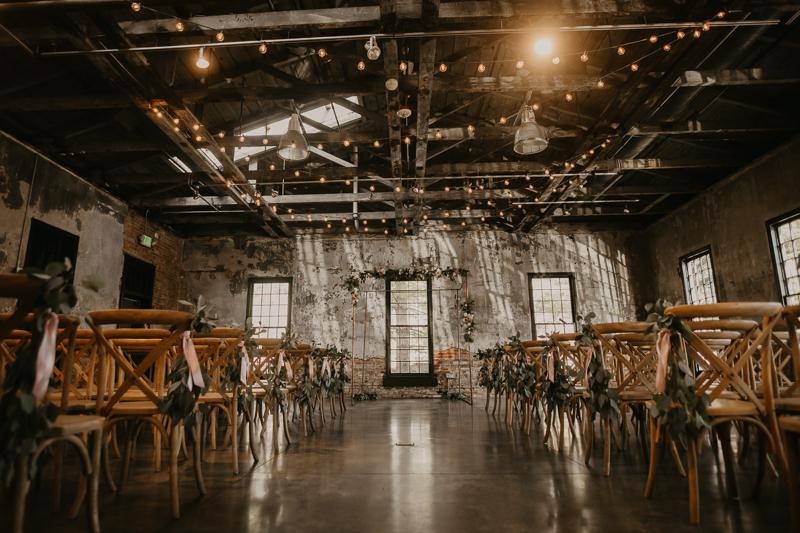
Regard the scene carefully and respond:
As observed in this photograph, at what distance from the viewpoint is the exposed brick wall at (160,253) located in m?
8.85

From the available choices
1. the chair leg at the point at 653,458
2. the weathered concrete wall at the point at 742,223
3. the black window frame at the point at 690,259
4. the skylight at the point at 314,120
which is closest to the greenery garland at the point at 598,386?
the chair leg at the point at 653,458

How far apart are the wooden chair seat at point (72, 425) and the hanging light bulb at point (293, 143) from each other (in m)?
3.28

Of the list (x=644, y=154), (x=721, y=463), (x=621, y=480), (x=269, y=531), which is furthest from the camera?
(x=644, y=154)

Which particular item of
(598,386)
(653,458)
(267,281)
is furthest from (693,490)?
(267,281)

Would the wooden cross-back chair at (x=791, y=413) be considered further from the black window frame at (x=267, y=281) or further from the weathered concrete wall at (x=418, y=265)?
the black window frame at (x=267, y=281)

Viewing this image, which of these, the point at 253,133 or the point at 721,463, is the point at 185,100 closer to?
the point at 253,133

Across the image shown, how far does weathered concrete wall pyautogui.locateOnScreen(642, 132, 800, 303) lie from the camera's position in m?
6.61

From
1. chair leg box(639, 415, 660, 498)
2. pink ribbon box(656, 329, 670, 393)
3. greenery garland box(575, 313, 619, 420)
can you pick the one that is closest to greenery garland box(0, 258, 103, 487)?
pink ribbon box(656, 329, 670, 393)

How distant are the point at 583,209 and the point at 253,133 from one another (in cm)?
676

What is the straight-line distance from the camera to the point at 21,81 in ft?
17.1

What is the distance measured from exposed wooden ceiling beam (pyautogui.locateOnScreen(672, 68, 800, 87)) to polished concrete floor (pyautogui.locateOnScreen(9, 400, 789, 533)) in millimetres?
3721

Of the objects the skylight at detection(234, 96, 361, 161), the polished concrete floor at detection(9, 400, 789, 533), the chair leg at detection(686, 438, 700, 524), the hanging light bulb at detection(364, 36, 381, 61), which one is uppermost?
the skylight at detection(234, 96, 361, 161)

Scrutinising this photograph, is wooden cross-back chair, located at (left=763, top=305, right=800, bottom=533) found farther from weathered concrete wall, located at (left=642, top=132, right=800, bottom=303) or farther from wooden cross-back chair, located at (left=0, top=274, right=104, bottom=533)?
weathered concrete wall, located at (left=642, top=132, right=800, bottom=303)

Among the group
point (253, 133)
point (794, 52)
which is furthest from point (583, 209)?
point (253, 133)
